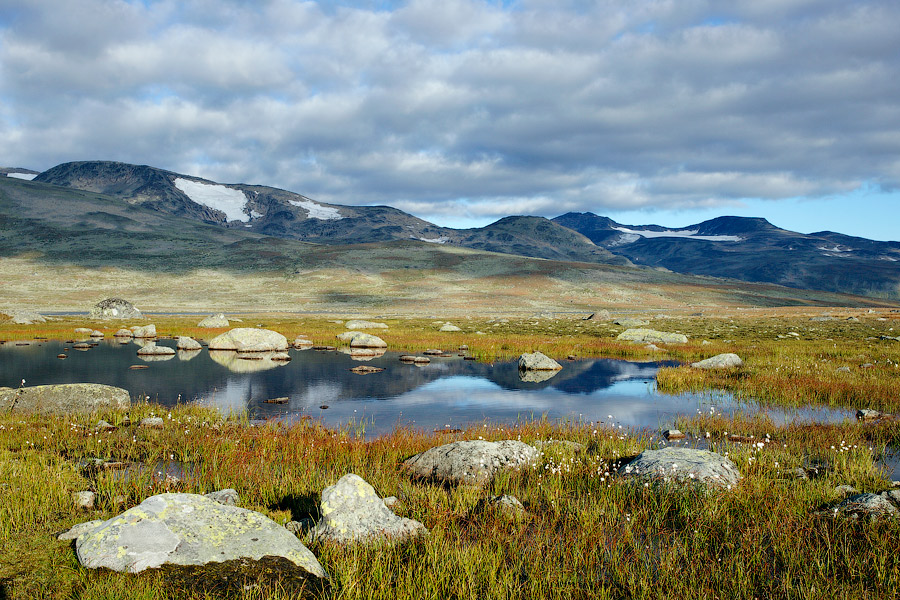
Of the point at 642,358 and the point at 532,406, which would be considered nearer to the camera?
the point at 532,406

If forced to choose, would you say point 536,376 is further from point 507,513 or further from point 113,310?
point 113,310

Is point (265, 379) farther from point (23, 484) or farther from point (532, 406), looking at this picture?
point (23, 484)

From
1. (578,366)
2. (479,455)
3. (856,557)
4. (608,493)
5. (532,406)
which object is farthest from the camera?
(578,366)

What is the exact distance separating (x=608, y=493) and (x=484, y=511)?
7.62ft

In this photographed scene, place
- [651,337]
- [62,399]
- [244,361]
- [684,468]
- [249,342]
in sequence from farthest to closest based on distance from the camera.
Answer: [651,337] < [249,342] < [244,361] < [62,399] < [684,468]

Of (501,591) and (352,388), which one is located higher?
(501,591)

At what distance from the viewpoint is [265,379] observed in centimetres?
2573

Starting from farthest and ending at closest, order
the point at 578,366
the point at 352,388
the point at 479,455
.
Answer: the point at 578,366 → the point at 352,388 → the point at 479,455

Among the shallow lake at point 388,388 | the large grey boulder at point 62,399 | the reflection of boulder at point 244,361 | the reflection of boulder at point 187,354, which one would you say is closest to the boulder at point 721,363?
the shallow lake at point 388,388

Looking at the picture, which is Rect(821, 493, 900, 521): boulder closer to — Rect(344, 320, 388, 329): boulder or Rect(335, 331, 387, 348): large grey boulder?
Rect(335, 331, 387, 348): large grey boulder

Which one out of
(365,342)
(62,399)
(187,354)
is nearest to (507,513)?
(62,399)

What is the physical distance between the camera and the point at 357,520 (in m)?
7.03

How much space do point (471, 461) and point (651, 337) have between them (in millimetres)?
36972

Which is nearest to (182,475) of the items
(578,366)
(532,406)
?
(532,406)
